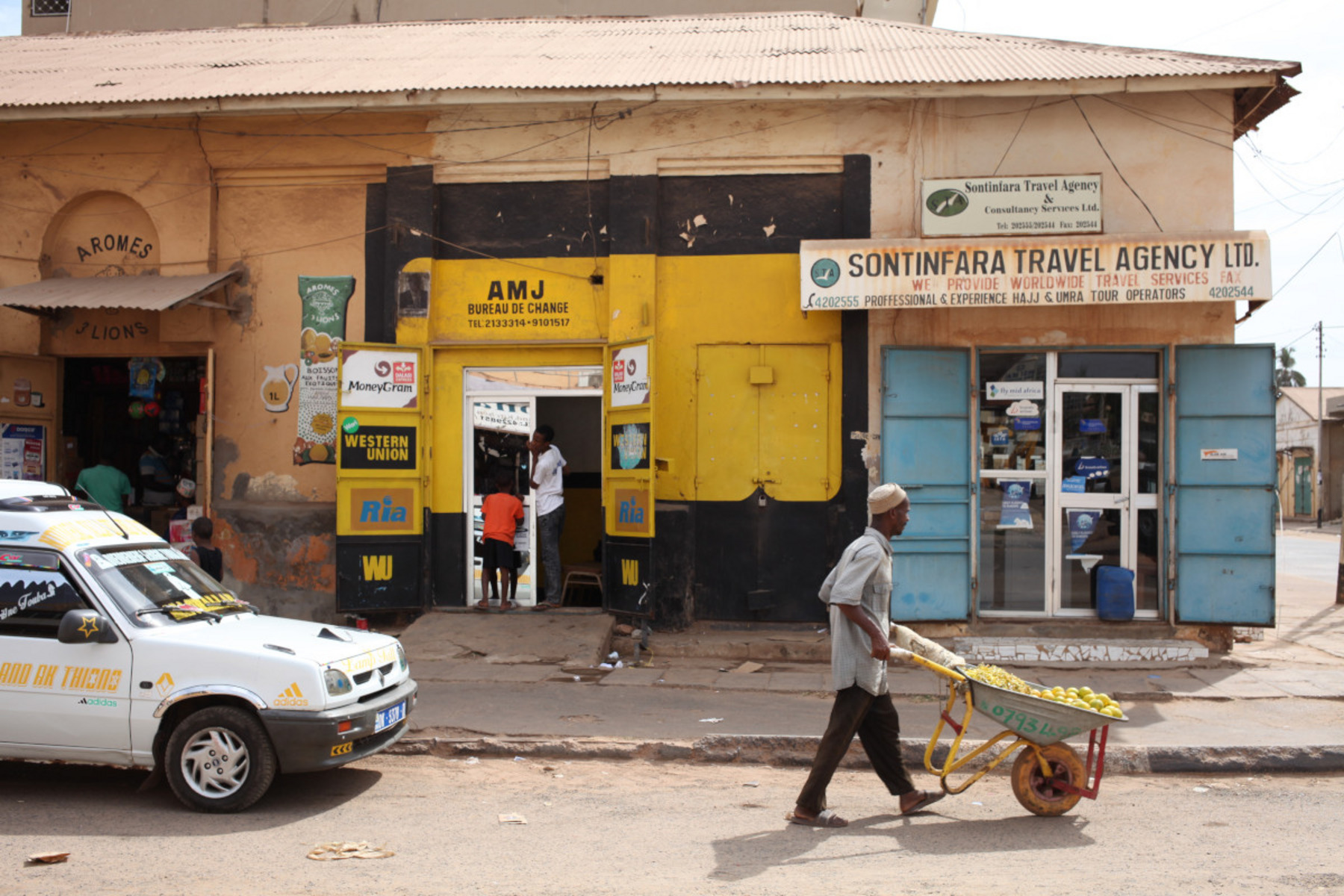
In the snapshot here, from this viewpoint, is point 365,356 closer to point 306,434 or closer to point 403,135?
point 306,434

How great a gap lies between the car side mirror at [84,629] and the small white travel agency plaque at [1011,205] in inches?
307

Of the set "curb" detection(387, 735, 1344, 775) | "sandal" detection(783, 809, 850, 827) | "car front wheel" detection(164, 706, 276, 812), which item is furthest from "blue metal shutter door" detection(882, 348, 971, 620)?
"car front wheel" detection(164, 706, 276, 812)

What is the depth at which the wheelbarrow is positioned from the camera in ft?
17.0

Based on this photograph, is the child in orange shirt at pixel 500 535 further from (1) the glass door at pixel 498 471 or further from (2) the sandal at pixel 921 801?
(2) the sandal at pixel 921 801

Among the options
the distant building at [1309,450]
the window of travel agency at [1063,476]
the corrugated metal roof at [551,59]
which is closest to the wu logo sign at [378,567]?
the corrugated metal roof at [551,59]

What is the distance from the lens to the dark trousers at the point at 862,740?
17.4ft

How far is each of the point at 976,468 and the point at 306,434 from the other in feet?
23.0

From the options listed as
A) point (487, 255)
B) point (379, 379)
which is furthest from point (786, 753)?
point (487, 255)

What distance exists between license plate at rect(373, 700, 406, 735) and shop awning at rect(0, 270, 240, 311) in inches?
230

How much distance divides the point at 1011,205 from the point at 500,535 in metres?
6.03

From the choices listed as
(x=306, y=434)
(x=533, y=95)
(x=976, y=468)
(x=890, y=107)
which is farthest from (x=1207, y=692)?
(x=306, y=434)

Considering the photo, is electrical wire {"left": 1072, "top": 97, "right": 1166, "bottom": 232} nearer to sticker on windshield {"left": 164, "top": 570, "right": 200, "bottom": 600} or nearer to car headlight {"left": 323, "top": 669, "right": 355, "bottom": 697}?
car headlight {"left": 323, "top": 669, "right": 355, "bottom": 697}

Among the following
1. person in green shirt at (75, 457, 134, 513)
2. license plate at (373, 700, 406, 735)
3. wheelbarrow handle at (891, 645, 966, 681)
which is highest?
person in green shirt at (75, 457, 134, 513)

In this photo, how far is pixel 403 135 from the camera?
1074 centimetres
